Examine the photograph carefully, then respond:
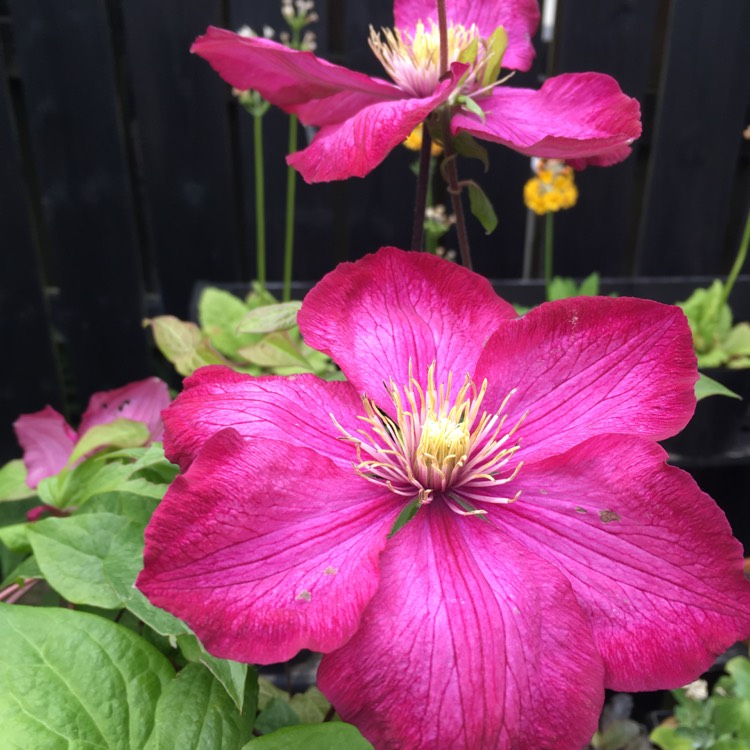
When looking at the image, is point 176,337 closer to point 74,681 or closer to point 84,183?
point 74,681

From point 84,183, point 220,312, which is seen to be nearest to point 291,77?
point 220,312

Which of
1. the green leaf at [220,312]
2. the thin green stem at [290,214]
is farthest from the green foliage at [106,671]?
the thin green stem at [290,214]

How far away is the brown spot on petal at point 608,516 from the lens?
0.36 metres

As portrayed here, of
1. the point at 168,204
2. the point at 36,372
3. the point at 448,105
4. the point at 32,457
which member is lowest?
the point at 36,372

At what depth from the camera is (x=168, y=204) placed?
63.4 inches

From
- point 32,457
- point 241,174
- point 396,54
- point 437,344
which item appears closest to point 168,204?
point 241,174

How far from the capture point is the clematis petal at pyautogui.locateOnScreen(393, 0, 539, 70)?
577mm

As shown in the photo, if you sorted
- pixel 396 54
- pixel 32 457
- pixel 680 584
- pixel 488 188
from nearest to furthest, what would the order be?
pixel 680 584 < pixel 396 54 < pixel 32 457 < pixel 488 188

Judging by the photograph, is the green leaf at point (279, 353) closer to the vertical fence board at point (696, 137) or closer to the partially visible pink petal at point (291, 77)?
the partially visible pink petal at point (291, 77)

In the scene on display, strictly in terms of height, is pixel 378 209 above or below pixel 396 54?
below

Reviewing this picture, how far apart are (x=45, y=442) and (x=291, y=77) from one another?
44 centimetres

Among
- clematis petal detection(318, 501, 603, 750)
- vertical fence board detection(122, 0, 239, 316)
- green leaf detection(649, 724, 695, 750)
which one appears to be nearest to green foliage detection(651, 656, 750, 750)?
green leaf detection(649, 724, 695, 750)

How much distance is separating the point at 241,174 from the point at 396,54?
115 cm

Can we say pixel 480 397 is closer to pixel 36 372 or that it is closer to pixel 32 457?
pixel 32 457
